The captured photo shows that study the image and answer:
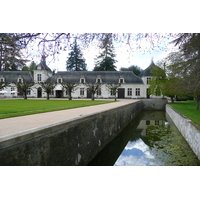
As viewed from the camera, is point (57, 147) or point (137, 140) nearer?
point (57, 147)

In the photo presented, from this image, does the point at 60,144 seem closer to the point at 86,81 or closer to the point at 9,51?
the point at 9,51

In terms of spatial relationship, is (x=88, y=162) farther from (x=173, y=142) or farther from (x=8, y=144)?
(x=173, y=142)

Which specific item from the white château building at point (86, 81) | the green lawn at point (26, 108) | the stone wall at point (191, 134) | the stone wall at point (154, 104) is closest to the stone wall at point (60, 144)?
the green lawn at point (26, 108)

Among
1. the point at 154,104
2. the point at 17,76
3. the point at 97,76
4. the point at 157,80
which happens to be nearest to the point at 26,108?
the point at 154,104

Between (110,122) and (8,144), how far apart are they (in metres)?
7.15

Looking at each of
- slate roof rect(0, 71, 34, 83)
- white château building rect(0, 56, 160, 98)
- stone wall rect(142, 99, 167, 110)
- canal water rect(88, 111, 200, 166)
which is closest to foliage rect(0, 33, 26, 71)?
canal water rect(88, 111, 200, 166)

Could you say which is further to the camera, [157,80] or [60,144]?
[157,80]

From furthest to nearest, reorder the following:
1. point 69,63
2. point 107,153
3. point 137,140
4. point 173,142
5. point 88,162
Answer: point 69,63 → point 137,140 → point 173,142 → point 107,153 → point 88,162

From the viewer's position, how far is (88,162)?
657 centimetres

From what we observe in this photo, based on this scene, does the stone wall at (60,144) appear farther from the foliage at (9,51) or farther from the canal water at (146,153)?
the foliage at (9,51)

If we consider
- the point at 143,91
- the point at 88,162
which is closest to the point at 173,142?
the point at 88,162

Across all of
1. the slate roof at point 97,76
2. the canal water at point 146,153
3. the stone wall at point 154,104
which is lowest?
the canal water at point 146,153

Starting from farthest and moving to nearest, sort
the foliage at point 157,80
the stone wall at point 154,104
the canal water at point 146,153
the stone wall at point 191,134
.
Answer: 1. the foliage at point 157,80
2. the stone wall at point 154,104
3. the canal water at point 146,153
4. the stone wall at point 191,134

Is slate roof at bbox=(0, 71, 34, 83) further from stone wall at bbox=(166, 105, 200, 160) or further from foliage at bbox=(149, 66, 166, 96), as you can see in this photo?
stone wall at bbox=(166, 105, 200, 160)
